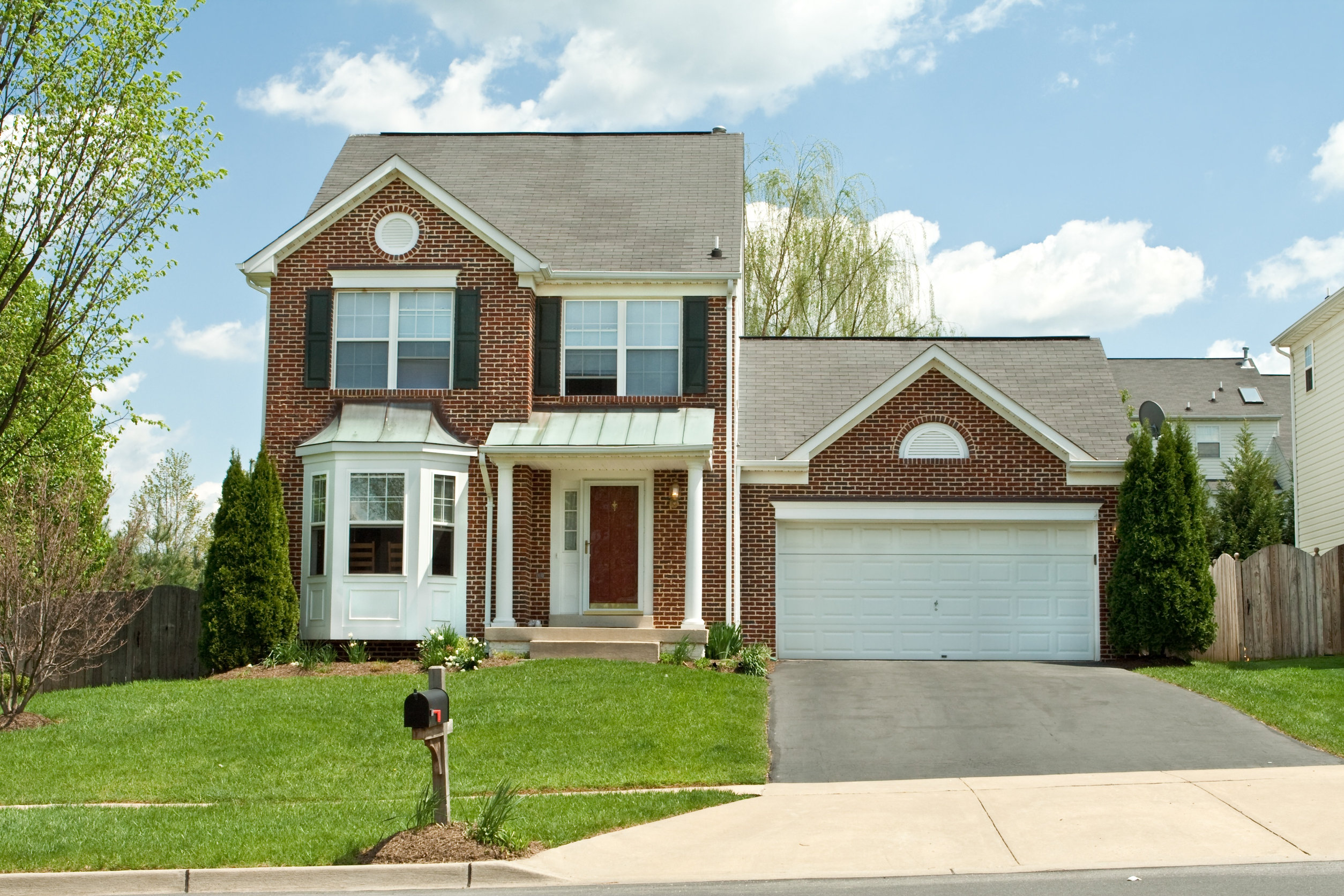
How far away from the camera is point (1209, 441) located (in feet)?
146

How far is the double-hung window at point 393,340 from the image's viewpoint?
63.0 ft

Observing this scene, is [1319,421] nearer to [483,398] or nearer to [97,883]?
[483,398]

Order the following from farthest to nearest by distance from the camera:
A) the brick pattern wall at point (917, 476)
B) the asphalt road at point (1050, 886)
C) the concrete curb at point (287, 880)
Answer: the brick pattern wall at point (917, 476)
the concrete curb at point (287, 880)
the asphalt road at point (1050, 886)

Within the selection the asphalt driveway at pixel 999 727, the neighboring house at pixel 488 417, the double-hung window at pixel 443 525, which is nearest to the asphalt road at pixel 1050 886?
the asphalt driveway at pixel 999 727

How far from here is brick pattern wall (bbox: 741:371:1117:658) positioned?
1931cm

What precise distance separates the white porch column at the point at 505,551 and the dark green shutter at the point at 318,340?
3.03 metres

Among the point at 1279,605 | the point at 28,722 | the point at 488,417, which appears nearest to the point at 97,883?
the point at 28,722

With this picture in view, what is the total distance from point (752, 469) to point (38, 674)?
32.6 ft

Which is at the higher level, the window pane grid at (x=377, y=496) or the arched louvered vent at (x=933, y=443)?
the arched louvered vent at (x=933, y=443)

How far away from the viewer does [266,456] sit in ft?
59.3

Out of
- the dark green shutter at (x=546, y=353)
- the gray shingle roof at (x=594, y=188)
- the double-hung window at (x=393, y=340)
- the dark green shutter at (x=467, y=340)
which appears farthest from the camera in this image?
the gray shingle roof at (x=594, y=188)

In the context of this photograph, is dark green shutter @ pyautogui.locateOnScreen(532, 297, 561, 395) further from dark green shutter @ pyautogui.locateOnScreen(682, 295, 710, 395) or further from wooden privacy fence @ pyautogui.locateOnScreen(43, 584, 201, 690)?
wooden privacy fence @ pyautogui.locateOnScreen(43, 584, 201, 690)

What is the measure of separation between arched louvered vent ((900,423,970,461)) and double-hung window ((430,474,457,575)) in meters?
6.77

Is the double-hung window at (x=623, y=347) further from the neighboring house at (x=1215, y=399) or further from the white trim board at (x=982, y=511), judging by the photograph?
the neighboring house at (x=1215, y=399)
